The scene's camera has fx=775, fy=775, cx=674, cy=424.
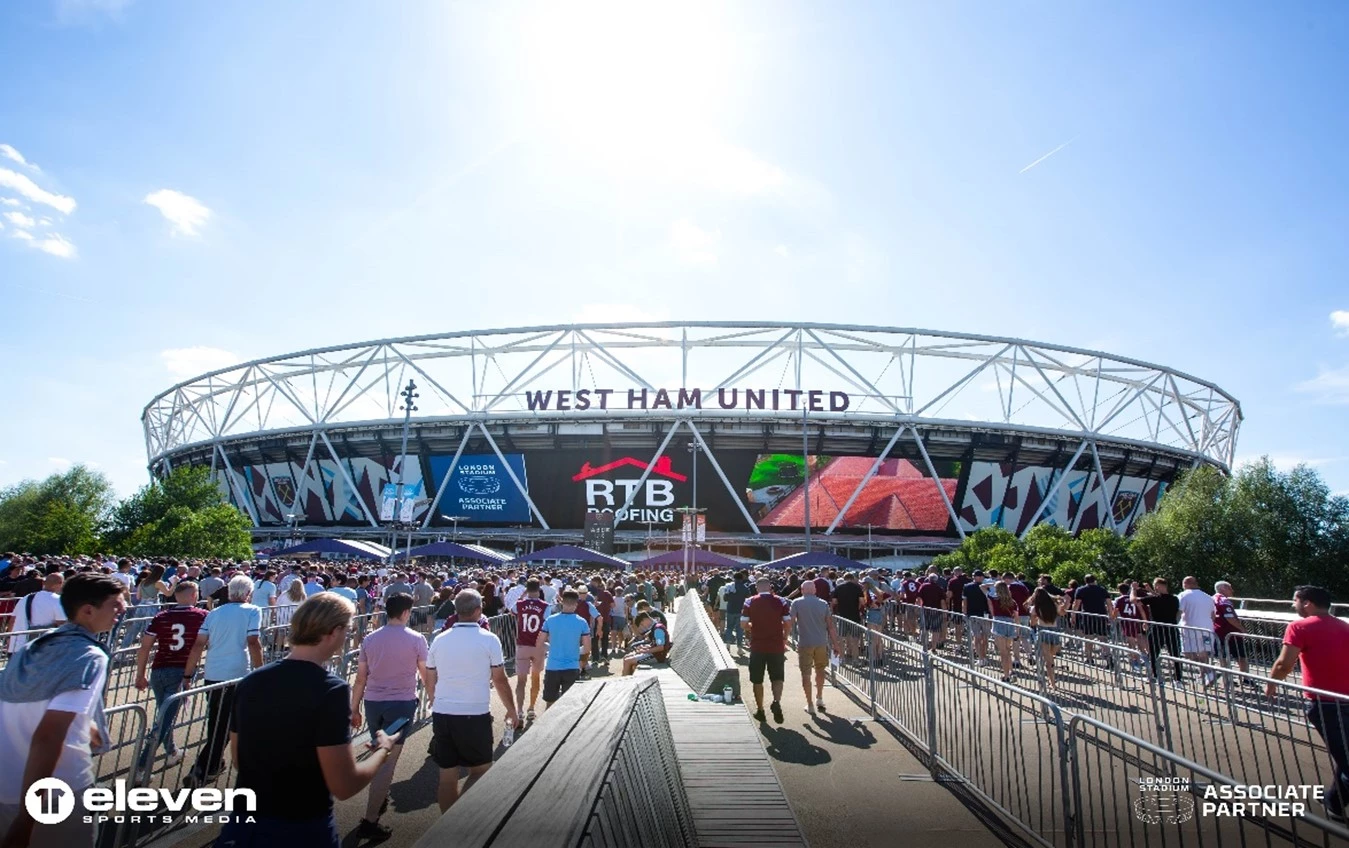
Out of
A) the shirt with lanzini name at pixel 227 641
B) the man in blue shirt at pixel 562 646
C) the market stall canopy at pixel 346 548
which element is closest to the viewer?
the shirt with lanzini name at pixel 227 641

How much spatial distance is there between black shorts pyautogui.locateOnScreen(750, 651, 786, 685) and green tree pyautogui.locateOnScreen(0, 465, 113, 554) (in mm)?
44335

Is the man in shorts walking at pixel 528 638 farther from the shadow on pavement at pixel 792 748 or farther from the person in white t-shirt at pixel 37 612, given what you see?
the person in white t-shirt at pixel 37 612

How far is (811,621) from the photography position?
10742 millimetres

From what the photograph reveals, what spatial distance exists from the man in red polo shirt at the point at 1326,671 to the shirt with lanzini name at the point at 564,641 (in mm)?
7126

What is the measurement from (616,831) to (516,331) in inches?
1958

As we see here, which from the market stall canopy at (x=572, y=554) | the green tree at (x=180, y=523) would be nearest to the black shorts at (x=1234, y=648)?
the market stall canopy at (x=572, y=554)

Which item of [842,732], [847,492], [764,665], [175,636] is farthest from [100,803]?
[847,492]

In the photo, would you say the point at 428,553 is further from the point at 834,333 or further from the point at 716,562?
the point at 834,333

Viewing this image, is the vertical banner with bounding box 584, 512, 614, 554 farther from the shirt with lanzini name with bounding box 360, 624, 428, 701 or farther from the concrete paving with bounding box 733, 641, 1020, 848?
the shirt with lanzini name with bounding box 360, 624, 428, 701

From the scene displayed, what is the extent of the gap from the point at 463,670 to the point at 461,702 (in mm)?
241

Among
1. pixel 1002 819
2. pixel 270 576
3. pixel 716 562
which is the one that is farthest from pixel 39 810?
pixel 716 562

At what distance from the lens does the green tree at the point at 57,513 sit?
45.6 meters

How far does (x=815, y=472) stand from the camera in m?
48.2

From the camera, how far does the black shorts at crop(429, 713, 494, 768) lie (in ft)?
19.7
